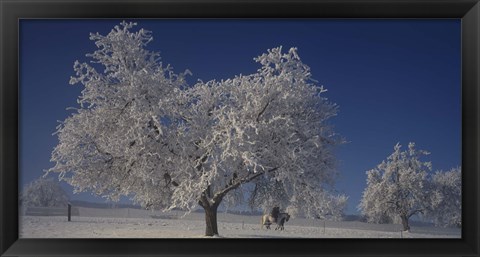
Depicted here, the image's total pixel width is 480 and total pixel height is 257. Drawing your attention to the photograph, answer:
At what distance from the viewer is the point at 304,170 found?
297 inches

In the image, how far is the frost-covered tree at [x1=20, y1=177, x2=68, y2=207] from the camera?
6730mm

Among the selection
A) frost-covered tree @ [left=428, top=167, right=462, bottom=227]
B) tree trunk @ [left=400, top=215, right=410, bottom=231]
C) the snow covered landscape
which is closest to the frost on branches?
the snow covered landscape

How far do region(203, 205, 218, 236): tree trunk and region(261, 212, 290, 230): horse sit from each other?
629 mm

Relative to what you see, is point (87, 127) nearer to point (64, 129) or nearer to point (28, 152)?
point (64, 129)

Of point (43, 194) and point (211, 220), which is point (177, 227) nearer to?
point (211, 220)

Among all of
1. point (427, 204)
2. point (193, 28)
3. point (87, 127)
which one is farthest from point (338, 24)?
point (87, 127)

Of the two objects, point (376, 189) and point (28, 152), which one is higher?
point (28, 152)

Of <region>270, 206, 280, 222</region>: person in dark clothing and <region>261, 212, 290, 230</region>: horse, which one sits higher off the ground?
<region>270, 206, 280, 222</region>: person in dark clothing

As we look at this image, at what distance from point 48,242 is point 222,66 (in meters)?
2.88

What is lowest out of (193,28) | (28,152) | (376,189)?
(376,189)

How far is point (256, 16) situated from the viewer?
6652 millimetres

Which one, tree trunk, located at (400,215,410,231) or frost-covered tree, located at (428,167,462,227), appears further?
tree trunk, located at (400,215,410,231)

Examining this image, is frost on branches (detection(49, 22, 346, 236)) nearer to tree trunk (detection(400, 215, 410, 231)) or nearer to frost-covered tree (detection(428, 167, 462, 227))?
tree trunk (detection(400, 215, 410, 231))

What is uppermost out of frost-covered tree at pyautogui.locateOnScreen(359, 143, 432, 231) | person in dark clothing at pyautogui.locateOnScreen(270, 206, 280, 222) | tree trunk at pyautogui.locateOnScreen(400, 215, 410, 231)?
frost-covered tree at pyautogui.locateOnScreen(359, 143, 432, 231)
